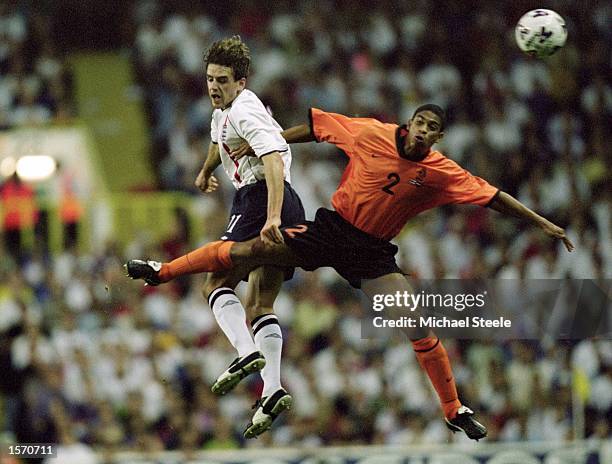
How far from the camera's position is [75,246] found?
14.1 meters

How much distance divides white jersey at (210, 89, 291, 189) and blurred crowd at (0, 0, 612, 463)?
2517 millimetres

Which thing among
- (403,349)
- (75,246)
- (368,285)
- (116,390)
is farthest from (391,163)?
(75,246)

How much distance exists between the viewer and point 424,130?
27.4 ft

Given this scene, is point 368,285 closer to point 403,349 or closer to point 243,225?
point 243,225

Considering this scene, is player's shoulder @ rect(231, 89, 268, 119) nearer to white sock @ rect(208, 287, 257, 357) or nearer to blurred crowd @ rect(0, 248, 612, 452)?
white sock @ rect(208, 287, 257, 357)

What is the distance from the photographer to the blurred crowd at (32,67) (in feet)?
49.5

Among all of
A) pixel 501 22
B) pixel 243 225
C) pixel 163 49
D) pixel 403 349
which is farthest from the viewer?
pixel 163 49

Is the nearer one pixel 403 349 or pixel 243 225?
pixel 243 225

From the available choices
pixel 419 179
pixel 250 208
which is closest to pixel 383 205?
pixel 419 179

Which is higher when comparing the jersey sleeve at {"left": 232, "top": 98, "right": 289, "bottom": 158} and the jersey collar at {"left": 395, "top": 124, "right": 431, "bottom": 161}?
the jersey sleeve at {"left": 232, "top": 98, "right": 289, "bottom": 158}

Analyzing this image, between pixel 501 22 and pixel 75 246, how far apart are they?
5604mm

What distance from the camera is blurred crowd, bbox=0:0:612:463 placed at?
39.1ft

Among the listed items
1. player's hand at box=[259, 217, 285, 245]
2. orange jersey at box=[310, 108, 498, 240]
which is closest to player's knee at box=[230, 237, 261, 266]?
player's hand at box=[259, 217, 285, 245]

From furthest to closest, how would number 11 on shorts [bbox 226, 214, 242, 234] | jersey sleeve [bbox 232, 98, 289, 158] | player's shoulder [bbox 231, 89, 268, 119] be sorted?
number 11 on shorts [bbox 226, 214, 242, 234] < player's shoulder [bbox 231, 89, 268, 119] < jersey sleeve [bbox 232, 98, 289, 158]
